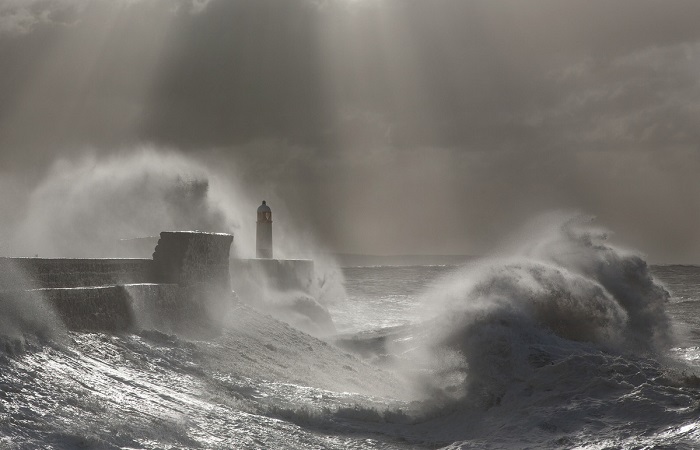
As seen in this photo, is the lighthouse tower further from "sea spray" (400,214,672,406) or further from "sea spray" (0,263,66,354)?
"sea spray" (0,263,66,354)

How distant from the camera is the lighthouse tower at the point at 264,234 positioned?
23188 mm

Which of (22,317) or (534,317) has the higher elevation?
(22,317)

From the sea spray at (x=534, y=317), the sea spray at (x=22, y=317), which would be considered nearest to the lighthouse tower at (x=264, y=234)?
the sea spray at (x=534, y=317)

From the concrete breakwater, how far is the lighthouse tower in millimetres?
11643

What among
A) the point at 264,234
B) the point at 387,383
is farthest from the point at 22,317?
the point at 264,234

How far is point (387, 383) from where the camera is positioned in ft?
31.9

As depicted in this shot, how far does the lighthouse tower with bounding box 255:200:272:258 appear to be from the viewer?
23188 millimetres

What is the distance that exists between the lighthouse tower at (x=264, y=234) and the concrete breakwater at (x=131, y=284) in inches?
458

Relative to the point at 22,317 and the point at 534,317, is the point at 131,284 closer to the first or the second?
the point at 22,317

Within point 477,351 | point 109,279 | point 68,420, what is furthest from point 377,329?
point 68,420

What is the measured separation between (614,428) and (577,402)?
0.77 m

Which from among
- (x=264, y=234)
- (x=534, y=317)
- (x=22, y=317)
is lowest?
(x=534, y=317)

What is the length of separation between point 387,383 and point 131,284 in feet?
12.1

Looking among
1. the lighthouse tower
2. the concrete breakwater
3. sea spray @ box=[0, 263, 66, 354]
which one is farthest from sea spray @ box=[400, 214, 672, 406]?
the lighthouse tower
